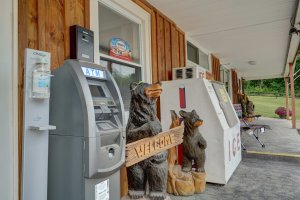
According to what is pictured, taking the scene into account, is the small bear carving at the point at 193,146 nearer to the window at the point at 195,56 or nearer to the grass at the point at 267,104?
the window at the point at 195,56

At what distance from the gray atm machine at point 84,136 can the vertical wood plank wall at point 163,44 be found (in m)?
1.92

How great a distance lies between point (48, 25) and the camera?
181 cm

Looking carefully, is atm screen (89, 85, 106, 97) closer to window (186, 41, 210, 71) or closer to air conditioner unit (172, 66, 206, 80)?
air conditioner unit (172, 66, 206, 80)

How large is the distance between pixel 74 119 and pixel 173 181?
1.70 m

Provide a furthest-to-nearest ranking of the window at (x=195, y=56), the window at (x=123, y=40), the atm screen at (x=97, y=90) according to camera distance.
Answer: the window at (x=195, y=56), the window at (x=123, y=40), the atm screen at (x=97, y=90)

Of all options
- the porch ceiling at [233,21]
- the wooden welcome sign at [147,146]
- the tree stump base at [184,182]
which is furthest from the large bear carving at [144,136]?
the porch ceiling at [233,21]

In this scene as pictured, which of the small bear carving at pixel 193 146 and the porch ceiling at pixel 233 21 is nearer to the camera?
the small bear carving at pixel 193 146

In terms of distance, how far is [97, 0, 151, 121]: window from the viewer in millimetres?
2506

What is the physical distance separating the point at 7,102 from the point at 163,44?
2.63 meters

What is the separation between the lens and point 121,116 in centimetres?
151

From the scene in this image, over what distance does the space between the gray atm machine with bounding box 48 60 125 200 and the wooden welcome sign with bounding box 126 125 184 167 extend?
262 millimetres

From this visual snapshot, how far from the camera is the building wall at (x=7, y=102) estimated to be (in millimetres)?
1460

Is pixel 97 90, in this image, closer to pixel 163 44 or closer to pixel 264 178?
pixel 163 44

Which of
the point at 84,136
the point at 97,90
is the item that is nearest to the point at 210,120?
the point at 97,90
